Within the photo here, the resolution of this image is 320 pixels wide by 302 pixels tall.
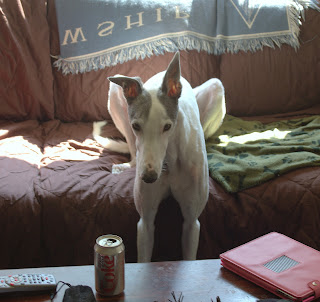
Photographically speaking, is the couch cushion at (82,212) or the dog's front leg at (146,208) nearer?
the dog's front leg at (146,208)

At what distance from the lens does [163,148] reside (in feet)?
4.19

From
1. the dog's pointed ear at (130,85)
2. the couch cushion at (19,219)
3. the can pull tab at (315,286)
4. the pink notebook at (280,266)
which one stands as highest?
the dog's pointed ear at (130,85)

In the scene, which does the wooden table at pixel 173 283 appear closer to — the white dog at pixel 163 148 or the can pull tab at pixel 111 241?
the can pull tab at pixel 111 241

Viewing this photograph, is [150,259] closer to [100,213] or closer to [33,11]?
[100,213]

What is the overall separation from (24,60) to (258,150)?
4.24ft

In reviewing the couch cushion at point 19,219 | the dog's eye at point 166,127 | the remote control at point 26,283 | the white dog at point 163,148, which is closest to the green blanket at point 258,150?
the white dog at point 163,148

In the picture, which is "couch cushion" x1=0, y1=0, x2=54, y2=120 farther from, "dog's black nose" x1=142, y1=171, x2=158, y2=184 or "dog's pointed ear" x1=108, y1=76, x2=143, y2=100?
"dog's black nose" x1=142, y1=171, x2=158, y2=184

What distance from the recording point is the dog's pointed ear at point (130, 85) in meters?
1.25

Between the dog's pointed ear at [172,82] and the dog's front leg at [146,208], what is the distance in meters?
0.33

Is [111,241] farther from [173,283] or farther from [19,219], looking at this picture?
[19,219]

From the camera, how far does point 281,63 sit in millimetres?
2322

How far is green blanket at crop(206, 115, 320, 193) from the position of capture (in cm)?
168

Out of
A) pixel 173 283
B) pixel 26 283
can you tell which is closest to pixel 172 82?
pixel 173 283

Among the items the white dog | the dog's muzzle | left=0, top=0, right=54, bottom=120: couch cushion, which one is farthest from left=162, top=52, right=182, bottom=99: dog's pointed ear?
left=0, top=0, right=54, bottom=120: couch cushion
